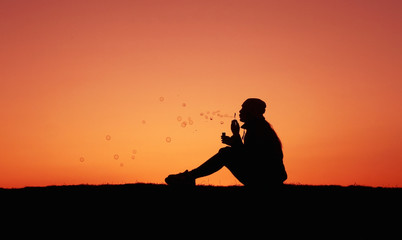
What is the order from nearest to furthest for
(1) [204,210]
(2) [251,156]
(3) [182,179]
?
(2) [251,156] < (1) [204,210] < (3) [182,179]

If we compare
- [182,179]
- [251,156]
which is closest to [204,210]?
[182,179]

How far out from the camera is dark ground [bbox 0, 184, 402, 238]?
7.80m

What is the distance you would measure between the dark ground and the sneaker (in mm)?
382

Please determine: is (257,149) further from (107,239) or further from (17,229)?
(17,229)

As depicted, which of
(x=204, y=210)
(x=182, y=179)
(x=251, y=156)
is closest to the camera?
(x=251, y=156)

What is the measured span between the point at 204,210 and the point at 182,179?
65cm

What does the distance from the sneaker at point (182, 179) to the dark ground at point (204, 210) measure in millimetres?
382

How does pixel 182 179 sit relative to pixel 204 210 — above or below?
above

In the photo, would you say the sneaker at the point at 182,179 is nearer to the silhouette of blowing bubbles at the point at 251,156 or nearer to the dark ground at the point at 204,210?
the silhouette of blowing bubbles at the point at 251,156

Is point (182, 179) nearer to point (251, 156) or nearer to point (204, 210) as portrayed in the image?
point (204, 210)

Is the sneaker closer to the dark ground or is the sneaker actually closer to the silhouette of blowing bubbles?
the silhouette of blowing bubbles

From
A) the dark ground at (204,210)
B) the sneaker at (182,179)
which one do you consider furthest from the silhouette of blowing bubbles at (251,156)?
the dark ground at (204,210)

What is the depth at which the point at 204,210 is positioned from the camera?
28.2ft

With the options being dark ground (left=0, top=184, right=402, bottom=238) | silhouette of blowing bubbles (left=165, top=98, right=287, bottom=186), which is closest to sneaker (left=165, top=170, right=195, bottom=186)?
silhouette of blowing bubbles (left=165, top=98, right=287, bottom=186)
